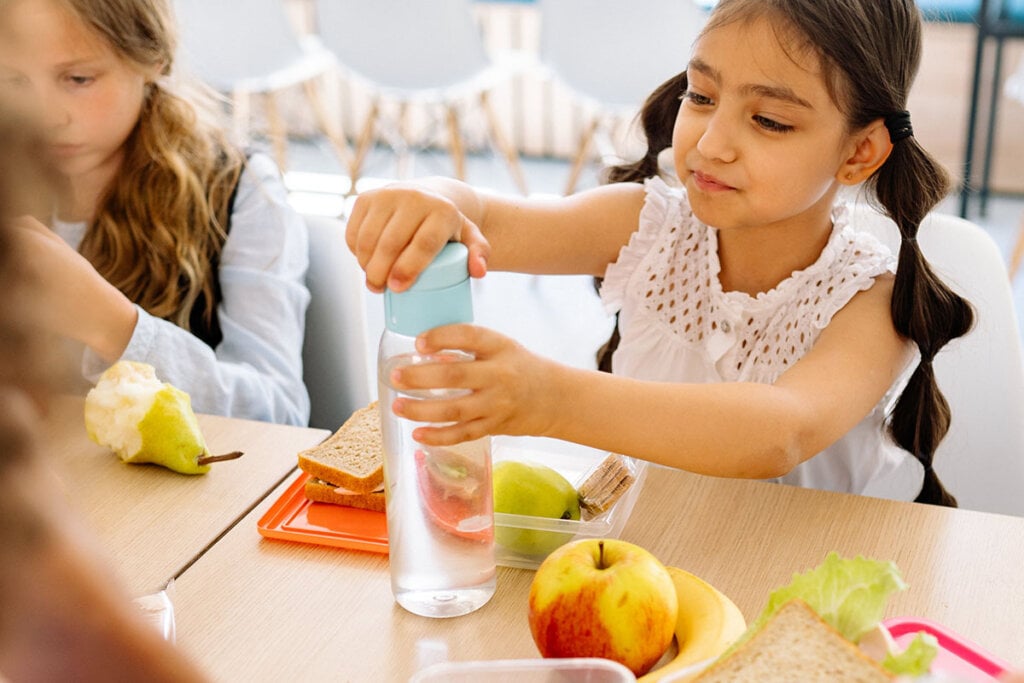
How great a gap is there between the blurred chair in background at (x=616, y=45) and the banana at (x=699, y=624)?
Answer: 2219 millimetres

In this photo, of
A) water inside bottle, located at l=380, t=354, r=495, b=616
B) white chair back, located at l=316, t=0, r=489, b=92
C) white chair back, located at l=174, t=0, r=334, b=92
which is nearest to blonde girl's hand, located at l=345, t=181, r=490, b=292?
water inside bottle, located at l=380, t=354, r=495, b=616

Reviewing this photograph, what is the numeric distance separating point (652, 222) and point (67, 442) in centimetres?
73

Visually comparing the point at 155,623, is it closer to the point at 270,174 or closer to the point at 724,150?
the point at 724,150

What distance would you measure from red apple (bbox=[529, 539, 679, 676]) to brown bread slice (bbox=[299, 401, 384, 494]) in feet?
0.89

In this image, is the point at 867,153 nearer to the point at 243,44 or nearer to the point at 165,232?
the point at 165,232

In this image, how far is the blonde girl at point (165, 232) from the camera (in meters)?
1.33

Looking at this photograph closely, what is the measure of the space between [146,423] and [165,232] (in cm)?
47

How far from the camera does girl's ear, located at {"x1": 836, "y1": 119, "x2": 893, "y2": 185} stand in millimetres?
1196

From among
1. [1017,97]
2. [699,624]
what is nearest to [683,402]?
[699,624]

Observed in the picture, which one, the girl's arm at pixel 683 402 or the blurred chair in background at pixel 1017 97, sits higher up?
the girl's arm at pixel 683 402

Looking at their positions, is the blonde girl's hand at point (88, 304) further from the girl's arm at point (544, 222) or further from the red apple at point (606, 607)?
the red apple at point (606, 607)

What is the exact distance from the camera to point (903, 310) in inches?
47.0

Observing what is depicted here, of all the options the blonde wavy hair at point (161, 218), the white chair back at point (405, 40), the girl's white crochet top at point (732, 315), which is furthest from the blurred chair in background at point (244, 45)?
the girl's white crochet top at point (732, 315)

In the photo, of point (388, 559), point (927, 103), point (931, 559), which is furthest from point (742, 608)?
point (927, 103)
